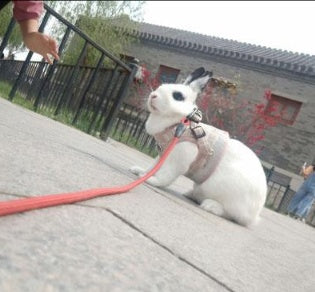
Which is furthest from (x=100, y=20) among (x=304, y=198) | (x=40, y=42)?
(x=40, y=42)

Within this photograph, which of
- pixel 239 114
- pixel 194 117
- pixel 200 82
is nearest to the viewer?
pixel 194 117

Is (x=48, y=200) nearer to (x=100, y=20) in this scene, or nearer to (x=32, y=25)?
(x=32, y=25)

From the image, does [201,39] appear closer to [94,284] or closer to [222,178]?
[222,178]

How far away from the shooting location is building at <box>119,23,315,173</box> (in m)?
16.0

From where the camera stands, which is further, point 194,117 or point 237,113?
point 237,113

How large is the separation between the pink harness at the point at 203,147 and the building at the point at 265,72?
44.9 feet

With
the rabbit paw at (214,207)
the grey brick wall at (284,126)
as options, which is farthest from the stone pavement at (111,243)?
the grey brick wall at (284,126)

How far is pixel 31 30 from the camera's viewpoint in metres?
1.43

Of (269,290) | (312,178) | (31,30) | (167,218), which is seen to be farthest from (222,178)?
(312,178)

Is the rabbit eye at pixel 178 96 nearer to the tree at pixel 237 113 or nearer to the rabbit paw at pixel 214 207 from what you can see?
the rabbit paw at pixel 214 207

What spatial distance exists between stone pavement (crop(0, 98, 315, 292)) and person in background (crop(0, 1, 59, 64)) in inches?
17.3

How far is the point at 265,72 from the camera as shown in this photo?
56.1 ft

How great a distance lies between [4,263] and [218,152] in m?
2.08

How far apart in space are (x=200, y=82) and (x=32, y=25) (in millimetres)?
1666
